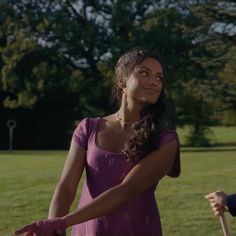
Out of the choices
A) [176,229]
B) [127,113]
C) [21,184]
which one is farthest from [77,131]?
[21,184]

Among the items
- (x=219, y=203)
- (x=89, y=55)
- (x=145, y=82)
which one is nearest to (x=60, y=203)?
(x=145, y=82)

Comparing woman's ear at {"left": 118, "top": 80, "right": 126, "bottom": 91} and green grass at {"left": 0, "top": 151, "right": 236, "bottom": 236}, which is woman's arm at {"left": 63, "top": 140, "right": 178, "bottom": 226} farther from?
green grass at {"left": 0, "top": 151, "right": 236, "bottom": 236}

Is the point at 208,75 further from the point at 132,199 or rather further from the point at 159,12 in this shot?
the point at 132,199

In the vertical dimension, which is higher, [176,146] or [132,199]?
→ [176,146]

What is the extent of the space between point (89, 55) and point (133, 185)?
47071 mm

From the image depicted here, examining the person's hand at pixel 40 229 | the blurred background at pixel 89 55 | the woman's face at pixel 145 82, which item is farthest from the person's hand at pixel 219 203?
the blurred background at pixel 89 55

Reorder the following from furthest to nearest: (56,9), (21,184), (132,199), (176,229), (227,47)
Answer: (56,9) → (227,47) → (21,184) → (176,229) → (132,199)

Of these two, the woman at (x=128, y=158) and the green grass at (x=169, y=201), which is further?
the green grass at (x=169, y=201)

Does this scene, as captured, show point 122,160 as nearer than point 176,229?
Yes

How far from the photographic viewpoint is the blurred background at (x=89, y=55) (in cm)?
4694

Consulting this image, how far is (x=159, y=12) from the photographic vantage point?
47.8 m

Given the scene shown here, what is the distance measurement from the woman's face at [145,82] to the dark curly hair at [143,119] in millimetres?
23

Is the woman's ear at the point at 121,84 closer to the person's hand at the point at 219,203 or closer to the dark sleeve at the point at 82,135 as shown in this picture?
the dark sleeve at the point at 82,135

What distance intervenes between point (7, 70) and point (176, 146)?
150 ft
